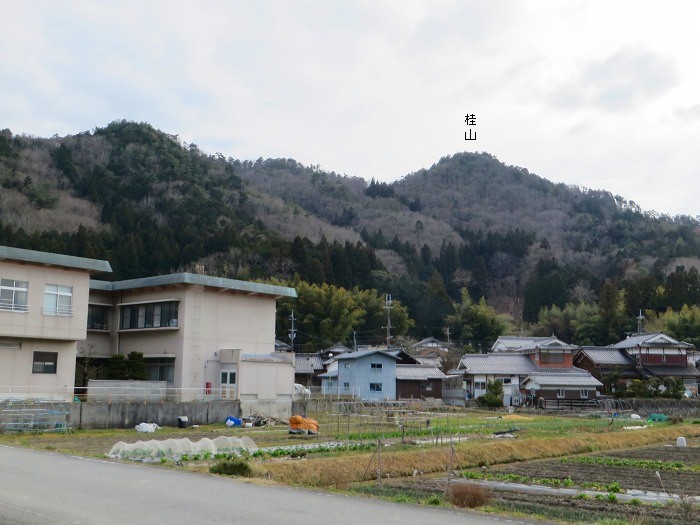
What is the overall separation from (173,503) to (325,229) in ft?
307

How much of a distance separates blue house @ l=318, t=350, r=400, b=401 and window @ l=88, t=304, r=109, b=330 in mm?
17463

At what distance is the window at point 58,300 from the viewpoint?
95.4 feet

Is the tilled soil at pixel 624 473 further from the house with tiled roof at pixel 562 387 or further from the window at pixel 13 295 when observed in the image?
the house with tiled roof at pixel 562 387

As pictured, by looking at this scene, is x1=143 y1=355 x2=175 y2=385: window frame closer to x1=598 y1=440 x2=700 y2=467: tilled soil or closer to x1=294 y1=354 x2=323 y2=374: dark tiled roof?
x1=598 y1=440 x2=700 y2=467: tilled soil

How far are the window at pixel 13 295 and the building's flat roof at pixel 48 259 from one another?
3.18 feet

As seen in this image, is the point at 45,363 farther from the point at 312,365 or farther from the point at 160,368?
the point at 312,365

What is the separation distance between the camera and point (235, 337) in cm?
3562

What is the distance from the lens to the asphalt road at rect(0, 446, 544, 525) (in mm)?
8672

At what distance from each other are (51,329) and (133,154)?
6862cm

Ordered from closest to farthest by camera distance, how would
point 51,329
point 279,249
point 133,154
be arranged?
point 51,329
point 279,249
point 133,154

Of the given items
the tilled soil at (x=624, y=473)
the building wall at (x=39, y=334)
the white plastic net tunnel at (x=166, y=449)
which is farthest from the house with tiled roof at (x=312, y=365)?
the white plastic net tunnel at (x=166, y=449)

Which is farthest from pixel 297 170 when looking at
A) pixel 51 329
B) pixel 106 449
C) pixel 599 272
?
pixel 106 449

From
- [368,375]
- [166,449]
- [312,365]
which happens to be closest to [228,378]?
[368,375]

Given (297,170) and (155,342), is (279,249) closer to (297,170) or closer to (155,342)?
(155,342)
